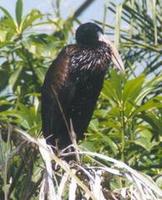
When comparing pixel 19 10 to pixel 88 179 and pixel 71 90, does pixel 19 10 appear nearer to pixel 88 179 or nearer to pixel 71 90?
pixel 71 90

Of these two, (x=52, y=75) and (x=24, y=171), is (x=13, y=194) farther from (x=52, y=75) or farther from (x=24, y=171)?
(x=52, y=75)

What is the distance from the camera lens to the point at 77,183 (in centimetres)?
175

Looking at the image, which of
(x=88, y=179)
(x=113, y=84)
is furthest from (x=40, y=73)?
(x=88, y=179)

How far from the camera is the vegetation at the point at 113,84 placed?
2977 millimetres

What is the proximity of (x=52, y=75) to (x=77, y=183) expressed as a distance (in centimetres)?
141

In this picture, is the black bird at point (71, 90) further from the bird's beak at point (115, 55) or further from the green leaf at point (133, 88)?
the green leaf at point (133, 88)

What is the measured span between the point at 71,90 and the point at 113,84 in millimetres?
306

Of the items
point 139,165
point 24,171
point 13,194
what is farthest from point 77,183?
point 139,165

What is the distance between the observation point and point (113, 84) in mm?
2910

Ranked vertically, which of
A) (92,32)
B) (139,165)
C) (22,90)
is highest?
(92,32)

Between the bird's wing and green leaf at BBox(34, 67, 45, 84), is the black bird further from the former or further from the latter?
green leaf at BBox(34, 67, 45, 84)

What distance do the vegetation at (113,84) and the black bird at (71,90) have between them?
50 millimetres

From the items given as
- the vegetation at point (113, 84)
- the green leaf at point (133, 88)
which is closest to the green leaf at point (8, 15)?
the vegetation at point (113, 84)

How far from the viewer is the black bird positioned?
3.12 m
